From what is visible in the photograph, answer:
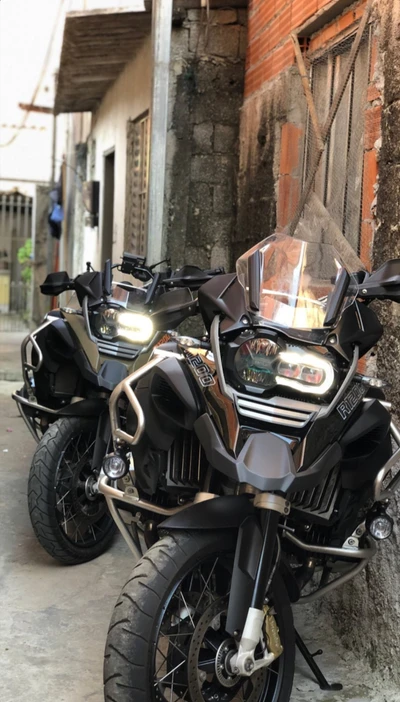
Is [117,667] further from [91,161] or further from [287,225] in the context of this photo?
[91,161]

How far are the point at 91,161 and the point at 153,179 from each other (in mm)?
6294

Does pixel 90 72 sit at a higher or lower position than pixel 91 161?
higher

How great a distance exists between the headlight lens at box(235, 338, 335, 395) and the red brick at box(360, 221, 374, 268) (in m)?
1.21

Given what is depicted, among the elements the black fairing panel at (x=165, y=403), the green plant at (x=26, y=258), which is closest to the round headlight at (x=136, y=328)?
the black fairing panel at (x=165, y=403)

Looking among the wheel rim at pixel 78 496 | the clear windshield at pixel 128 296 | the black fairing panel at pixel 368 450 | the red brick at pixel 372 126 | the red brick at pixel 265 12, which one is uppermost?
the red brick at pixel 265 12

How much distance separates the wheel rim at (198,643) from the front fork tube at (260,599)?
7cm

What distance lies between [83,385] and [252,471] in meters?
1.92

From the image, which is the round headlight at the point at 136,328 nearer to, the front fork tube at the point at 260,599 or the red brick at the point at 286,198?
the red brick at the point at 286,198

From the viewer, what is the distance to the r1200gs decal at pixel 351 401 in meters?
2.21

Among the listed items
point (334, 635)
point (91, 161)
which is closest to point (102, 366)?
point (334, 635)

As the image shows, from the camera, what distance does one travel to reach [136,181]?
25.4ft

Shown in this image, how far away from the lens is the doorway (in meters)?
9.74

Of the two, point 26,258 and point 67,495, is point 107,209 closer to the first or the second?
point 67,495

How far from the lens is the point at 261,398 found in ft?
7.10
